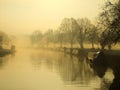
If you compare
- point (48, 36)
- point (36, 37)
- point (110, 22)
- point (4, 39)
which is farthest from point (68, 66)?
point (4, 39)

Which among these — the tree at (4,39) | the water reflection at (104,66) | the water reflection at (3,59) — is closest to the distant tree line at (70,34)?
the water reflection at (104,66)

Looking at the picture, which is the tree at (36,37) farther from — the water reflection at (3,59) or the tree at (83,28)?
the tree at (83,28)

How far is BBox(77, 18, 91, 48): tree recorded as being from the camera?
10719mm

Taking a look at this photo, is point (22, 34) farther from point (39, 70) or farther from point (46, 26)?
point (39, 70)

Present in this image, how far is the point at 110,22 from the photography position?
33.5 feet

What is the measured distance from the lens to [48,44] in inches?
450

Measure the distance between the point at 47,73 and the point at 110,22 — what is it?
2.30m

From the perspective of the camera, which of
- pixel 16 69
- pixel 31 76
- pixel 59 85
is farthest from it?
Answer: pixel 16 69

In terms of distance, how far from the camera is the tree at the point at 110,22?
994 cm

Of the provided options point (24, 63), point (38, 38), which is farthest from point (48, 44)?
point (24, 63)

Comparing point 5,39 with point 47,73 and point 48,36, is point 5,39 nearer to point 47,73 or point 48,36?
point 48,36

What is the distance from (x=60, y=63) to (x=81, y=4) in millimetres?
1903

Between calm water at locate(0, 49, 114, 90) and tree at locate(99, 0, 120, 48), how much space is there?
98 cm

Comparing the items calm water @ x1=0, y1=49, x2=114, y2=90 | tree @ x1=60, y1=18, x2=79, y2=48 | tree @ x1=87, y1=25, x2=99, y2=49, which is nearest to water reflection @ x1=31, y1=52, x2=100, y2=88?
calm water @ x1=0, y1=49, x2=114, y2=90
